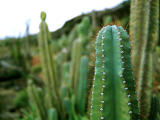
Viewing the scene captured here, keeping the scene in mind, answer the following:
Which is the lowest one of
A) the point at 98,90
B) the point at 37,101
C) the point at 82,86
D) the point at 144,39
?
the point at 37,101

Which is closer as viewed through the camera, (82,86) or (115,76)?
(115,76)

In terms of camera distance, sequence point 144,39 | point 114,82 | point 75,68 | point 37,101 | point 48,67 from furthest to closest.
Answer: point 75,68
point 37,101
point 48,67
point 144,39
point 114,82

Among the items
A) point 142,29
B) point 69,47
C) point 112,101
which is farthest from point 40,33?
point 69,47

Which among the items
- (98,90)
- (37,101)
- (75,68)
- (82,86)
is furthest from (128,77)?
(75,68)

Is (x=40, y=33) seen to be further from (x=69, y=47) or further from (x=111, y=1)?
(x=69, y=47)

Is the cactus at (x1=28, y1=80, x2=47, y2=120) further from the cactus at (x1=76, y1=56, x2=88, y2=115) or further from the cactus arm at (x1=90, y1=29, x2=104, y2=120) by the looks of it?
the cactus arm at (x1=90, y1=29, x2=104, y2=120)

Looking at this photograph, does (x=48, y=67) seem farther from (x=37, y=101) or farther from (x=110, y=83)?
(x=110, y=83)

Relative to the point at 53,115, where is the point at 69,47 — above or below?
above
